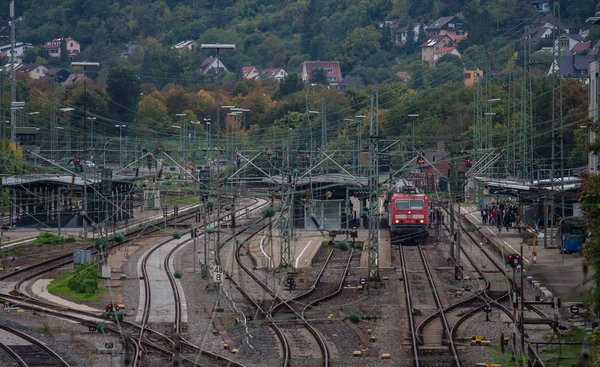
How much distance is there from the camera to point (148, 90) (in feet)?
352

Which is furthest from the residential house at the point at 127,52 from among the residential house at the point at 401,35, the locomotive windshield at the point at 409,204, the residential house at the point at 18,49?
the locomotive windshield at the point at 409,204

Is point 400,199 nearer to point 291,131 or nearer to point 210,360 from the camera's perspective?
point 210,360

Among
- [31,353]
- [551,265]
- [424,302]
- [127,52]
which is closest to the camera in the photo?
[31,353]

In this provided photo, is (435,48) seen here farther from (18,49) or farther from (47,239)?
(47,239)

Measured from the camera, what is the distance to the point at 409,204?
3450cm

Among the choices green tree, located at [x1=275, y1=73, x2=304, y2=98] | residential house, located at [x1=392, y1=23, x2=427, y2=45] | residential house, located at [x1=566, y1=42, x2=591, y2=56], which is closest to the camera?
green tree, located at [x1=275, y1=73, x2=304, y2=98]

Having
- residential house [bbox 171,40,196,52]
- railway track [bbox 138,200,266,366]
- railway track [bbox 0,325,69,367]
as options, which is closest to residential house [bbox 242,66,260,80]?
residential house [bbox 171,40,196,52]

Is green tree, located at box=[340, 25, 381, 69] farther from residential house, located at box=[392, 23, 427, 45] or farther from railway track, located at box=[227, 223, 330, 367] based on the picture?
railway track, located at box=[227, 223, 330, 367]

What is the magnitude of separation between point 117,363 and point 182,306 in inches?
224

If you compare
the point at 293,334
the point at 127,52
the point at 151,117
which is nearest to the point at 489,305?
the point at 293,334

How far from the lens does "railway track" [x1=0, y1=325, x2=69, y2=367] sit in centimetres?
1602

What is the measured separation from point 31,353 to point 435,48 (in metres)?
136

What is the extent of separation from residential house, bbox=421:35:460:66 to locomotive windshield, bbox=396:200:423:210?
10754cm

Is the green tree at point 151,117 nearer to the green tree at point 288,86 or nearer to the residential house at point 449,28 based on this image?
the green tree at point 288,86
